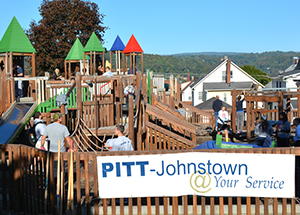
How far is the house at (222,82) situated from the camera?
5741cm

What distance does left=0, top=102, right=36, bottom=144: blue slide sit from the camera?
10.3 meters

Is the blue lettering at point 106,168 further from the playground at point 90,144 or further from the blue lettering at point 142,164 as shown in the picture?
the blue lettering at point 142,164

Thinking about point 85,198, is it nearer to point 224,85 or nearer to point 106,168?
point 106,168

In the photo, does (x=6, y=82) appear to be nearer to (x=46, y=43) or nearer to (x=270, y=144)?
(x=270, y=144)

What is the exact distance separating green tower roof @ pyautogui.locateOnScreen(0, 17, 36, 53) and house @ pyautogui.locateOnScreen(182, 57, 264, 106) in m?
44.3

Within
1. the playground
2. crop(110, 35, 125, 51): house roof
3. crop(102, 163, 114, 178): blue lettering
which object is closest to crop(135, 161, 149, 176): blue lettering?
the playground

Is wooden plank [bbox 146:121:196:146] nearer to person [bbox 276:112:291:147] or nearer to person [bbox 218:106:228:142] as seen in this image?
person [bbox 276:112:291:147]

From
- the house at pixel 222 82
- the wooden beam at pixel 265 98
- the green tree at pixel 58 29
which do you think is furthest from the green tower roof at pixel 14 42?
the house at pixel 222 82

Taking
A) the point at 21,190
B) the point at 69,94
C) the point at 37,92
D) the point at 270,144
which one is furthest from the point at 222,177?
the point at 37,92

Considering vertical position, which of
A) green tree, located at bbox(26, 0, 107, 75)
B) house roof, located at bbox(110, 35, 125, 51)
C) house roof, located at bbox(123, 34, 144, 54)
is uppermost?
green tree, located at bbox(26, 0, 107, 75)

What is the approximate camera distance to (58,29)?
122 ft

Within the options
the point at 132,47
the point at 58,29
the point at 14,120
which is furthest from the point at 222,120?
the point at 58,29

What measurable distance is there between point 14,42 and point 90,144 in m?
5.78

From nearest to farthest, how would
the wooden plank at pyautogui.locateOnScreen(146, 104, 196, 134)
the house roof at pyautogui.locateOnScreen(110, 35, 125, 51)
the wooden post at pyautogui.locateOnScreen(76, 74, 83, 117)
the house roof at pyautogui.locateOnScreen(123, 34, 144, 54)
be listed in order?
the wooden post at pyautogui.locateOnScreen(76, 74, 83, 117), the wooden plank at pyautogui.locateOnScreen(146, 104, 196, 134), the house roof at pyautogui.locateOnScreen(123, 34, 144, 54), the house roof at pyautogui.locateOnScreen(110, 35, 125, 51)
